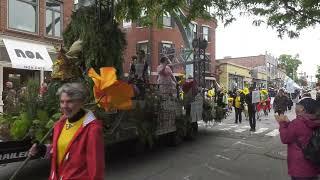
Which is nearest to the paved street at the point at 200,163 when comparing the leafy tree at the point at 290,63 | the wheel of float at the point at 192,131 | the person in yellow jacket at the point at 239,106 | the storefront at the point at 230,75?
the wheel of float at the point at 192,131

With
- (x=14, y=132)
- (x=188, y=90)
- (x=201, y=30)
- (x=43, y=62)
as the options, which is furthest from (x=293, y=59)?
(x=14, y=132)

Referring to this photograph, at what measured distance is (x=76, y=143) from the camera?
3393 mm

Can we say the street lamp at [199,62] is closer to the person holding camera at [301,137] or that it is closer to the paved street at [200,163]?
the paved street at [200,163]

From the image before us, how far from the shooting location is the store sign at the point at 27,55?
21.3 meters

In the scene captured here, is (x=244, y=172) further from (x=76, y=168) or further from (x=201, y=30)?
(x=201, y=30)

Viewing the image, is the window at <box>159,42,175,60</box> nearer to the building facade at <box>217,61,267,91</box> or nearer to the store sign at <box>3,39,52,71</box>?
the building facade at <box>217,61,267,91</box>

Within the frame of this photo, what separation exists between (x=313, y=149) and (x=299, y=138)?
227 millimetres

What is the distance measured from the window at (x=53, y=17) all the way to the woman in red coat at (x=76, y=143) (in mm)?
21583

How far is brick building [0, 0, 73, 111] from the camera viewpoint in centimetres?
Result: 2139

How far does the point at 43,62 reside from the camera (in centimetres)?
2288

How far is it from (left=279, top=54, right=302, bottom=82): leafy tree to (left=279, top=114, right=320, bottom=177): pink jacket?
4238 inches

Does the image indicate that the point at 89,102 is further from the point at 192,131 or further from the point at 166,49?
the point at 166,49

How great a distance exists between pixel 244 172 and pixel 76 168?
6.19m

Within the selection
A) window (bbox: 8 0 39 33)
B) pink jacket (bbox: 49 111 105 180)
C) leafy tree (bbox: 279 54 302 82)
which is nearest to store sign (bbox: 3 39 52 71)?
window (bbox: 8 0 39 33)
